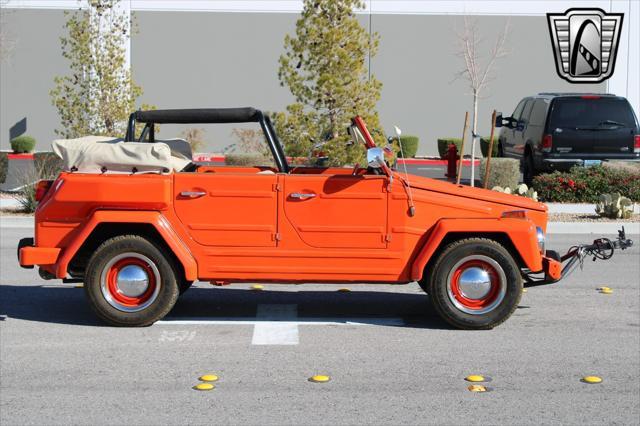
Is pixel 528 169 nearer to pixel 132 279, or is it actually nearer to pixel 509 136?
pixel 509 136

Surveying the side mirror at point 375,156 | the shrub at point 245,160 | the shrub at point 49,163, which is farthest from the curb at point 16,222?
the side mirror at point 375,156

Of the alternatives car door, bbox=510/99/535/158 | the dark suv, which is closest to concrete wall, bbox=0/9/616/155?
car door, bbox=510/99/535/158

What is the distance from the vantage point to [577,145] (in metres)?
20.8

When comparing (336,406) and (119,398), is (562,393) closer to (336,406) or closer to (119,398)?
(336,406)

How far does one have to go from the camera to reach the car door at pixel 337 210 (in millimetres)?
8312

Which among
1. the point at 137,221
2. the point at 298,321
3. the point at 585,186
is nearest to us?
the point at 137,221

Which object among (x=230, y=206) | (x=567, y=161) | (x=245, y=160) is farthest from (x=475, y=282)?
(x=245, y=160)

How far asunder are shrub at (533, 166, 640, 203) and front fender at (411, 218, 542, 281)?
11375 mm

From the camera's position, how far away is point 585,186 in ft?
63.9

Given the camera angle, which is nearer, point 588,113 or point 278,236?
point 278,236

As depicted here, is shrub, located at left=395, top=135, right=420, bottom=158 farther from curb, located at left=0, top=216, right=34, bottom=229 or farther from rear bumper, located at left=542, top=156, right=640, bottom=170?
curb, located at left=0, top=216, right=34, bottom=229

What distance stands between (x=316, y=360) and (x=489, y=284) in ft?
5.59

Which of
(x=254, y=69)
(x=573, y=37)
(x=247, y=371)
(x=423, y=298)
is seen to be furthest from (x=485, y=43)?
(x=247, y=371)

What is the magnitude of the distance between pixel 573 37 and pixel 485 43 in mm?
2908
